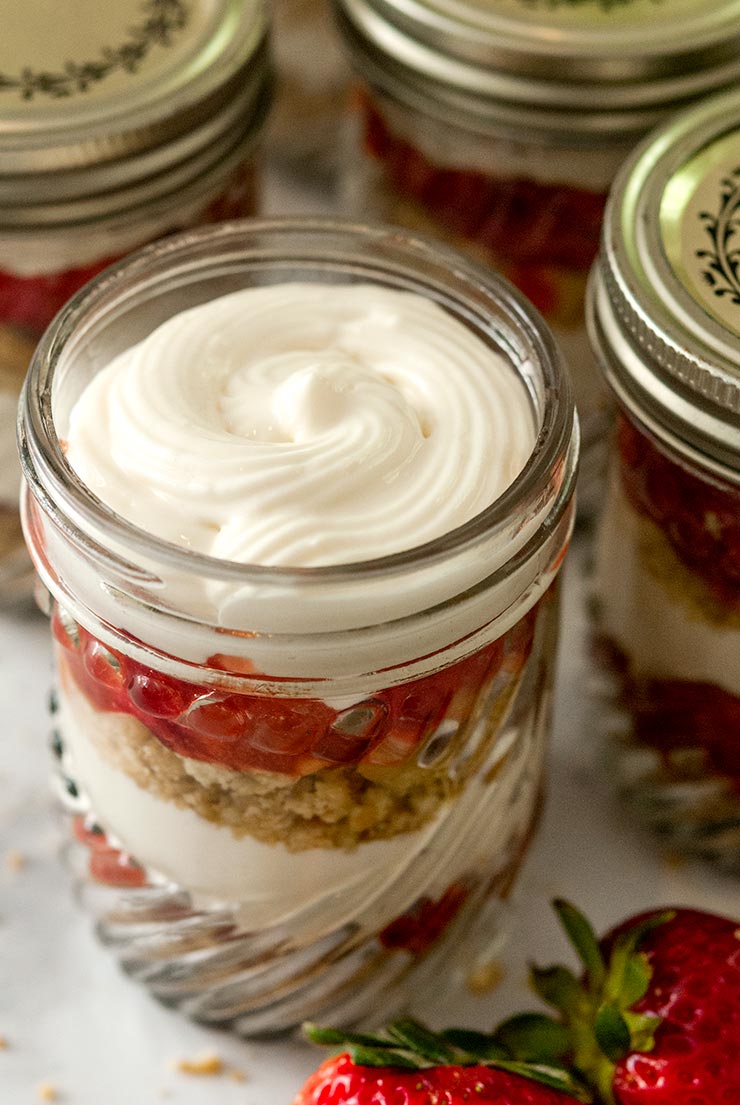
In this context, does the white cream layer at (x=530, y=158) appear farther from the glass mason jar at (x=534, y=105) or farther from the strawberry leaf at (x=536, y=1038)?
the strawberry leaf at (x=536, y=1038)

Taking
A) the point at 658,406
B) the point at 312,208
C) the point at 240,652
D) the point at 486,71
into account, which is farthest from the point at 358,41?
the point at 240,652

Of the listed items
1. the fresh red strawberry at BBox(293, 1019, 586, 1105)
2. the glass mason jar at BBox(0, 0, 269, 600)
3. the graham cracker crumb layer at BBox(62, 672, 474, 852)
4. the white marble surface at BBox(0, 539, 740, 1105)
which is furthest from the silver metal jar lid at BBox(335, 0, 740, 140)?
the fresh red strawberry at BBox(293, 1019, 586, 1105)

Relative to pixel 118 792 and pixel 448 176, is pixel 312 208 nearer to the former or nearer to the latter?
pixel 448 176

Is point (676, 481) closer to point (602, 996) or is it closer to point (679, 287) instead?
point (679, 287)

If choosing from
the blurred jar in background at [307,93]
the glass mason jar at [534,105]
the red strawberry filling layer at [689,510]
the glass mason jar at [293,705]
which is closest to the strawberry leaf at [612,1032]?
the glass mason jar at [293,705]

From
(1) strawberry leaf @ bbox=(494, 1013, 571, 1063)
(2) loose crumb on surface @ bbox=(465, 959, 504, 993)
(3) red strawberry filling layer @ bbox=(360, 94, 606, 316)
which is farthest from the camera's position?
(3) red strawberry filling layer @ bbox=(360, 94, 606, 316)

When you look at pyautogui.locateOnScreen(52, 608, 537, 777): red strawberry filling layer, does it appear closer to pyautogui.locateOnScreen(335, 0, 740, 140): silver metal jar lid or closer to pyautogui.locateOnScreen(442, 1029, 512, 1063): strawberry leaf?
pyautogui.locateOnScreen(442, 1029, 512, 1063): strawberry leaf
